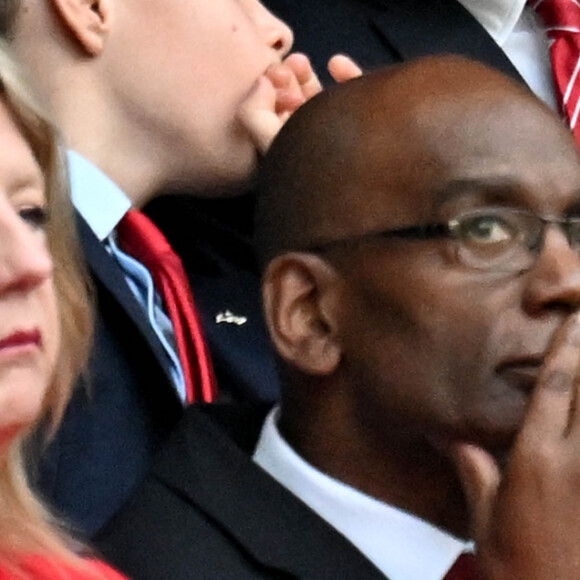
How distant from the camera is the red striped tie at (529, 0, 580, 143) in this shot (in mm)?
1390

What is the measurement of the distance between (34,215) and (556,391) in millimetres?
352

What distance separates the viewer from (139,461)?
1030mm

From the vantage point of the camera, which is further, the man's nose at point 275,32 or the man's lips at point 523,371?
the man's nose at point 275,32

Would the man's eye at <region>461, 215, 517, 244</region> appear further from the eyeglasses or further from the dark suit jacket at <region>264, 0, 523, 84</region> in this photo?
the dark suit jacket at <region>264, 0, 523, 84</region>

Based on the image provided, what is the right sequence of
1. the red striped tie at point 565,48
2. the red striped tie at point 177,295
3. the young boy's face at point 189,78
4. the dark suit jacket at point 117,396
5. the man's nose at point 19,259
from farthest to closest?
the red striped tie at point 565,48 < the young boy's face at point 189,78 < the red striped tie at point 177,295 < the dark suit jacket at point 117,396 < the man's nose at point 19,259

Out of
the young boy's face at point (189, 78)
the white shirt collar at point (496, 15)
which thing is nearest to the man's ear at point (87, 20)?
the young boy's face at point (189, 78)

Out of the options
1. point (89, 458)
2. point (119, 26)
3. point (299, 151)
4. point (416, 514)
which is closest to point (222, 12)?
point (119, 26)

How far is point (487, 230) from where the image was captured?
2.77ft

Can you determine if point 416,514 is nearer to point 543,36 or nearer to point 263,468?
point 263,468

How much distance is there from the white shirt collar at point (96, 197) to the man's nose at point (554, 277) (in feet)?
1.45

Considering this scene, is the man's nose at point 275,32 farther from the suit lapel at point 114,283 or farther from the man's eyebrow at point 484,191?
the man's eyebrow at point 484,191

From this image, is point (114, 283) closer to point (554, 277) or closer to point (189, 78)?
point (189, 78)

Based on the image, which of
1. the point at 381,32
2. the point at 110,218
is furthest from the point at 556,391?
the point at 381,32

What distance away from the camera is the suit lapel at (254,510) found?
A: 2.81 feet
